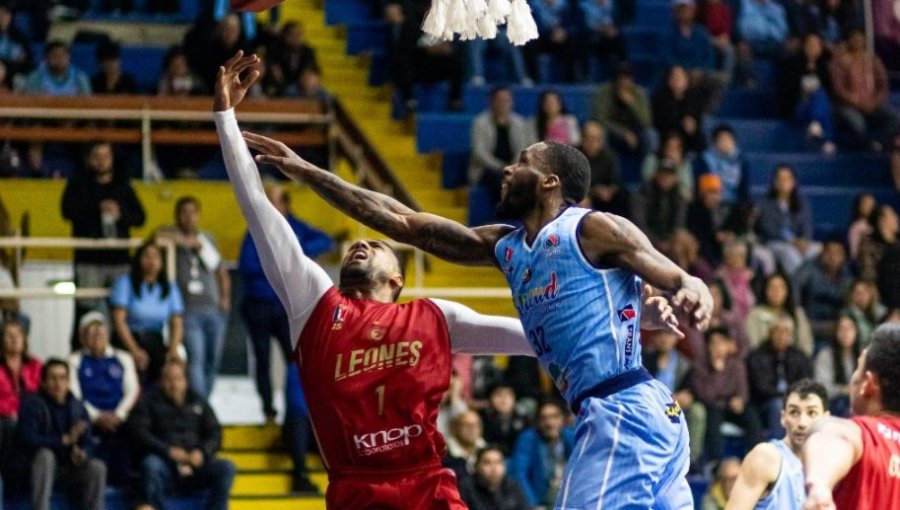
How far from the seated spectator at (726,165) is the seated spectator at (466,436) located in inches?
196

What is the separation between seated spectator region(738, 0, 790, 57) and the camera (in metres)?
21.0

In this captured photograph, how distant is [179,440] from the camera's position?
1409 centimetres

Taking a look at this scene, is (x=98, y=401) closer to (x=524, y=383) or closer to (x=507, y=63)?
(x=524, y=383)

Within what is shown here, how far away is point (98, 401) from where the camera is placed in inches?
564

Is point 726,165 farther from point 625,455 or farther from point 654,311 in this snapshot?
point 625,455

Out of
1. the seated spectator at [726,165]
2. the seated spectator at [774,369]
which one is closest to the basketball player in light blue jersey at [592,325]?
the seated spectator at [774,369]

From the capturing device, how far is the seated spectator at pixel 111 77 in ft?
57.8

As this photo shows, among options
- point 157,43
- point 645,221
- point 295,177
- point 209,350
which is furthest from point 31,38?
point 295,177

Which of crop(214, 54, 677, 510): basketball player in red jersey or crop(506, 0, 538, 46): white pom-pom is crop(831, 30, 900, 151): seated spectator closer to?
crop(506, 0, 538, 46): white pom-pom

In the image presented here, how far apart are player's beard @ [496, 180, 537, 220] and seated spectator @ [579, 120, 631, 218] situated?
31.3 feet

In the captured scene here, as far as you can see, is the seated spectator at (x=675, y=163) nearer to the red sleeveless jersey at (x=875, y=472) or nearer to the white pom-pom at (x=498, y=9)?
the white pom-pom at (x=498, y=9)

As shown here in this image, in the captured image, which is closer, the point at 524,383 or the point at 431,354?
the point at 431,354

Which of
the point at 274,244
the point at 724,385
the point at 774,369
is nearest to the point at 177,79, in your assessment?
the point at 724,385

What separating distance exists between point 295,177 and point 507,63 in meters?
11.7
